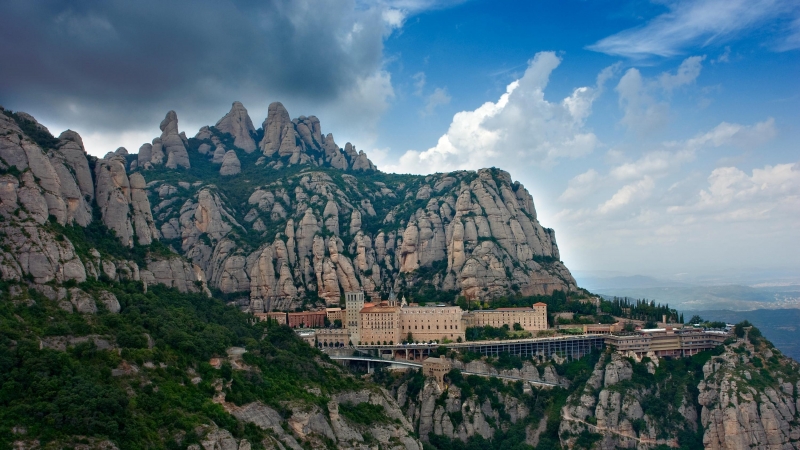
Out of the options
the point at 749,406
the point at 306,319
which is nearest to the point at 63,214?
the point at 306,319

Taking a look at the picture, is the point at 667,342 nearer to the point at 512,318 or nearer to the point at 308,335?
the point at 512,318

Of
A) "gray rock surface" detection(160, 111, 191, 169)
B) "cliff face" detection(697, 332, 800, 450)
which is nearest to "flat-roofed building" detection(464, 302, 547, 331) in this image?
"cliff face" detection(697, 332, 800, 450)

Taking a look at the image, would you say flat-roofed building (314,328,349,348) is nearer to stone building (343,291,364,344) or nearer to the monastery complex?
the monastery complex

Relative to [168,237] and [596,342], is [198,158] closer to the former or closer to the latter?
[168,237]

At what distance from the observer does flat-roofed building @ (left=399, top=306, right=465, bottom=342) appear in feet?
396

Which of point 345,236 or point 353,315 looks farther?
point 345,236

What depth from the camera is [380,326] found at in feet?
392

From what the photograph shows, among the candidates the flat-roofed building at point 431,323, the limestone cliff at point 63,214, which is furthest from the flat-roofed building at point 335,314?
the limestone cliff at point 63,214

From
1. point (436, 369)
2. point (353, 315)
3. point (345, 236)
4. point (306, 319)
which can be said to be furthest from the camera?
point (345, 236)

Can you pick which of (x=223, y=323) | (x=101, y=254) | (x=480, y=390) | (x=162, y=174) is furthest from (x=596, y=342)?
(x=162, y=174)

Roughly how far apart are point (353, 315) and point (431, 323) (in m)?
13.7

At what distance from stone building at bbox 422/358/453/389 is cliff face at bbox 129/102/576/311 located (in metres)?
32.3

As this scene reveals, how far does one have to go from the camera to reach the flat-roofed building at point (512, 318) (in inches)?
4818

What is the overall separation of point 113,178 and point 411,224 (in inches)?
2688
